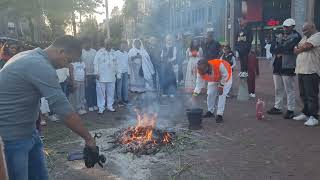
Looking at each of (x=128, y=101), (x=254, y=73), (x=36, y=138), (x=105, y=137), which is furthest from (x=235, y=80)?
(x=36, y=138)

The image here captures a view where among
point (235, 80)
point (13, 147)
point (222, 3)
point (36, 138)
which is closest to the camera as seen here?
point (13, 147)

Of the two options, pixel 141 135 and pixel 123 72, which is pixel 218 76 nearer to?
pixel 141 135

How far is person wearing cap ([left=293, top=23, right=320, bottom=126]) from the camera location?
7.85 meters

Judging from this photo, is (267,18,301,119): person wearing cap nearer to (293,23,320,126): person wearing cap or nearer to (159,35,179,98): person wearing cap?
(293,23,320,126): person wearing cap

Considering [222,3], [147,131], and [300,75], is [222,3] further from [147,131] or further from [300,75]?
[147,131]

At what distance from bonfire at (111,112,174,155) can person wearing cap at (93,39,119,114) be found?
3041mm

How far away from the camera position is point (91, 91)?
10.8 m

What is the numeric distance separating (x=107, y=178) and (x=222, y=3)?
18.7 meters

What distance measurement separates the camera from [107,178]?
216 inches

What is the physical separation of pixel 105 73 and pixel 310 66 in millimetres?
5243

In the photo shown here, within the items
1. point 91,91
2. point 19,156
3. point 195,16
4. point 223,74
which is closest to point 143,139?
point 223,74

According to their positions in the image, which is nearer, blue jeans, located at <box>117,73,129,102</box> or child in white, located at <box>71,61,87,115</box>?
child in white, located at <box>71,61,87,115</box>

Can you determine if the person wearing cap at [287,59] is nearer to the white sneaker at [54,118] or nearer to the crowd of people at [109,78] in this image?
the crowd of people at [109,78]

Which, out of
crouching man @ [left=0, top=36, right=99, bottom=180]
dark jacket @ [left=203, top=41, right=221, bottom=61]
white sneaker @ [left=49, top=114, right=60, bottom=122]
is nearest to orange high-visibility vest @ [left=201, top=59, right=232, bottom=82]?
dark jacket @ [left=203, top=41, right=221, bottom=61]
